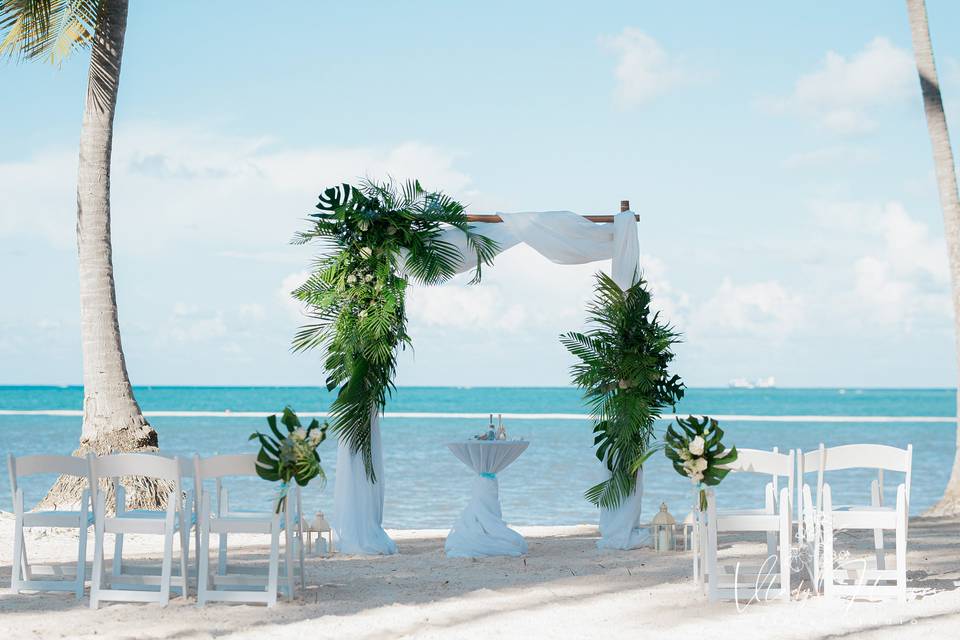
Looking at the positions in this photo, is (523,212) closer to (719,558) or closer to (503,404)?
(719,558)

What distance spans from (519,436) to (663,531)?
8822 millimetres

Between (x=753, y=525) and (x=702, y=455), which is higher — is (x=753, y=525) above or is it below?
below

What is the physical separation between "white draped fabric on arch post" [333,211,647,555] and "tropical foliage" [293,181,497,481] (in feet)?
0.47

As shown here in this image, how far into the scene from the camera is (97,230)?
31.8 feet

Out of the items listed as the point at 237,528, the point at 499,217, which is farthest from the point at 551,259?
the point at 237,528

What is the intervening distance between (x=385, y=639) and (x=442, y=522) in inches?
248

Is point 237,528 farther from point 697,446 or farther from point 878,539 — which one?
point 878,539

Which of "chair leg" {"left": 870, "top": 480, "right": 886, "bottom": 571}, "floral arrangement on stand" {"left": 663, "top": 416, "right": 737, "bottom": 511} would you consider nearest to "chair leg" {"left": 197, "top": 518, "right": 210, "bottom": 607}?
"floral arrangement on stand" {"left": 663, "top": 416, "right": 737, "bottom": 511}

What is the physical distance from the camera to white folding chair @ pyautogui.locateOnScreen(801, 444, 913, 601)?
5.42 meters

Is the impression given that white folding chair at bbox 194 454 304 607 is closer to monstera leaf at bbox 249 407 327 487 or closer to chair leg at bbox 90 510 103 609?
monstera leaf at bbox 249 407 327 487

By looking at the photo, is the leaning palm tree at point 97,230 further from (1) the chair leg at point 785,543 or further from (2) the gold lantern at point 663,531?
(1) the chair leg at point 785,543

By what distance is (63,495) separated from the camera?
945 cm

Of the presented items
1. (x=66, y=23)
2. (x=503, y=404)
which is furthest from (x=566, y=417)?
(x=66, y=23)

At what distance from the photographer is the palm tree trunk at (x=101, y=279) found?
31.3 feet
